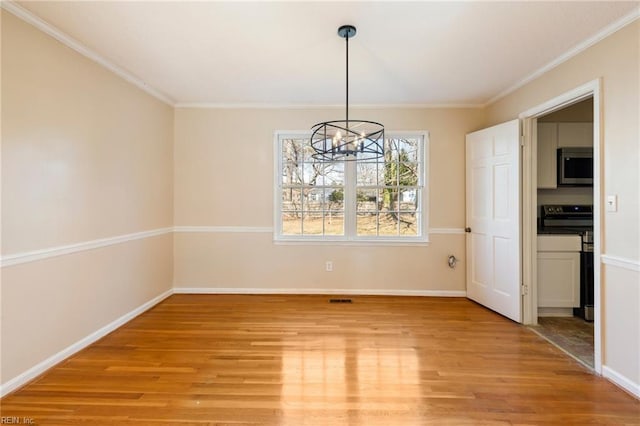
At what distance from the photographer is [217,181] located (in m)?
4.07

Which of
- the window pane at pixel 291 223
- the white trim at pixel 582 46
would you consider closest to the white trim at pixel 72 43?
the window pane at pixel 291 223

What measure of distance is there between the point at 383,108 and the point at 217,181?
2375mm

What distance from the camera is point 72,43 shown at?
2430 mm

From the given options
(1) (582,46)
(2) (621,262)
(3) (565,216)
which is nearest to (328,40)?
(1) (582,46)

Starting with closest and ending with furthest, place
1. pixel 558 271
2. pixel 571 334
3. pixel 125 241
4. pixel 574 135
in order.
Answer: pixel 571 334, pixel 125 241, pixel 558 271, pixel 574 135

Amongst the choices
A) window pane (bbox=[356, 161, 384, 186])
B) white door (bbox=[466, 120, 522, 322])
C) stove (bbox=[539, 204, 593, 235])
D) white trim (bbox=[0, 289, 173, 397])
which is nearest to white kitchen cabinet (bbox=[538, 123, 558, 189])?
stove (bbox=[539, 204, 593, 235])

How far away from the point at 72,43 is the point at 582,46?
401cm

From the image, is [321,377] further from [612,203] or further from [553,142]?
[553,142]

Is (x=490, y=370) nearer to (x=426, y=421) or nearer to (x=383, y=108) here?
(x=426, y=421)

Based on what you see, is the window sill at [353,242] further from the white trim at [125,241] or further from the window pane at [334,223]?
the window pane at [334,223]

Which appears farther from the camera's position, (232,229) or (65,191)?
(232,229)

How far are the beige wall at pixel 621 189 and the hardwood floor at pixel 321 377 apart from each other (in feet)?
0.93

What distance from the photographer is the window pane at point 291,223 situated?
4156 mm

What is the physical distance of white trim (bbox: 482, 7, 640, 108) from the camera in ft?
6.73
